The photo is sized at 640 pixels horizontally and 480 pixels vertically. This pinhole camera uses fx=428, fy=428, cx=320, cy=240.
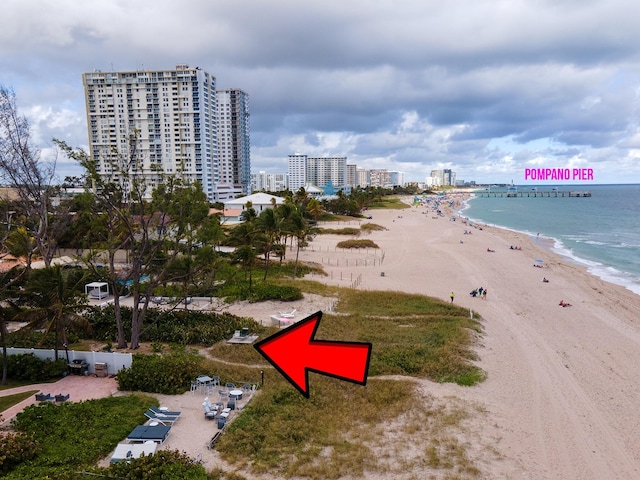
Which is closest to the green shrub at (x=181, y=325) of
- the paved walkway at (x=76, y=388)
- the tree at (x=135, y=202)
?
the tree at (x=135, y=202)

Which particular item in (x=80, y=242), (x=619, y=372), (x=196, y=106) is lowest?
(x=619, y=372)

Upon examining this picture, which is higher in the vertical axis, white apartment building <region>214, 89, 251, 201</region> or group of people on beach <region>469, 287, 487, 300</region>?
white apartment building <region>214, 89, 251, 201</region>

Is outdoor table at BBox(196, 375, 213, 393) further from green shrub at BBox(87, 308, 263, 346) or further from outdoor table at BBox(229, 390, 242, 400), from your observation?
green shrub at BBox(87, 308, 263, 346)

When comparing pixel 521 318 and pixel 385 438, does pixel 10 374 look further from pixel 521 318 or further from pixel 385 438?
pixel 521 318

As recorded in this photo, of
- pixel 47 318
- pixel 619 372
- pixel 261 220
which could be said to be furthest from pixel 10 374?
pixel 619 372

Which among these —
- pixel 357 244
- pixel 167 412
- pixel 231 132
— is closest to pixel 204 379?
pixel 167 412

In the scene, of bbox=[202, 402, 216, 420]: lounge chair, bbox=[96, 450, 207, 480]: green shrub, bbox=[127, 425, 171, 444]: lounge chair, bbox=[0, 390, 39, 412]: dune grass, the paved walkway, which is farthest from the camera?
the paved walkway

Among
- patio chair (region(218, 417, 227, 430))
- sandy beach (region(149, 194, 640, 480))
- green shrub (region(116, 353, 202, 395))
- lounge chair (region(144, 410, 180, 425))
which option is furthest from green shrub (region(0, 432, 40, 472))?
patio chair (region(218, 417, 227, 430))

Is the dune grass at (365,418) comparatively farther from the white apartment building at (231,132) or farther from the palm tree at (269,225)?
the white apartment building at (231,132)

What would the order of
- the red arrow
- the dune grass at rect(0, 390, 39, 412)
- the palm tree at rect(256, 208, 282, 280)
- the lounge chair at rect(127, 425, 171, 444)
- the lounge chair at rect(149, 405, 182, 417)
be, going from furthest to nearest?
1. the palm tree at rect(256, 208, 282, 280)
2. the dune grass at rect(0, 390, 39, 412)
3. the lounge chair at rect(149, 405, 182, 417)
4. the lounge chair at rect(127, 425, 171, 444)
5. the red arrow
